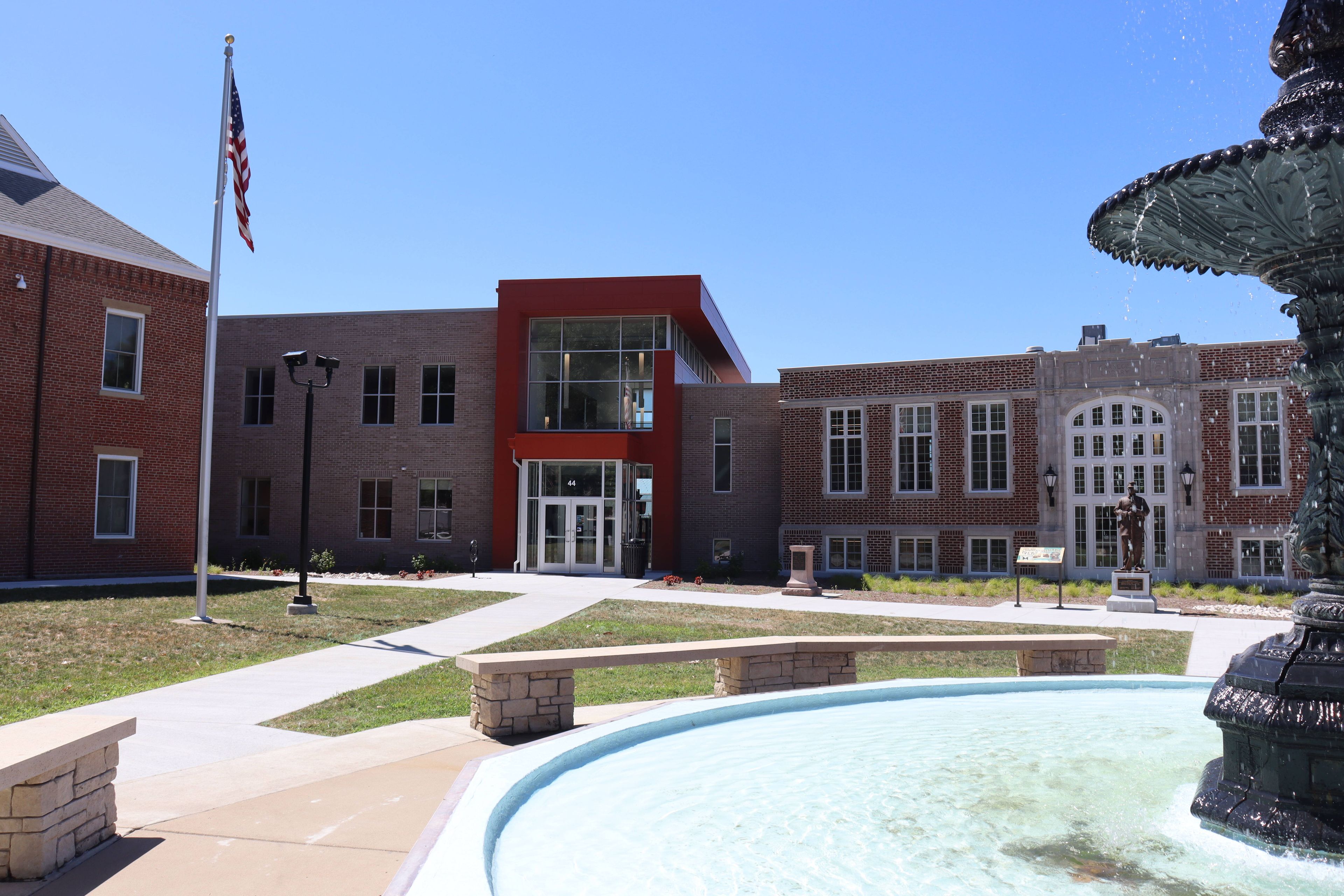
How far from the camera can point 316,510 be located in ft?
103

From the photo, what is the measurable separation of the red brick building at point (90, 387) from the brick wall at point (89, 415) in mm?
26

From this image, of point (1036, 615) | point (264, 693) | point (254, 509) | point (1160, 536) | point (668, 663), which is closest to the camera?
point (668, 663)

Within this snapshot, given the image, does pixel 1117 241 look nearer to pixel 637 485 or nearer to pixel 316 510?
pixel 637 485

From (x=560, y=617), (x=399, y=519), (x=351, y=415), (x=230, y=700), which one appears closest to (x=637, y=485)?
(x=399, y=519)

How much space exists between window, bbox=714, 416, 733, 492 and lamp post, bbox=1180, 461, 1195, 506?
13.4 m

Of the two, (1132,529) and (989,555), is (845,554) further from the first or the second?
(1132,529)

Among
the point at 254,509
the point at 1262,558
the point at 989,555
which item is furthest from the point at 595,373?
the point at 1262,558

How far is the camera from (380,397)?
1242 inches

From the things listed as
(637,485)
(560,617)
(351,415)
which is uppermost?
(351,415)

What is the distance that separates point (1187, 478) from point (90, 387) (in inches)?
1117

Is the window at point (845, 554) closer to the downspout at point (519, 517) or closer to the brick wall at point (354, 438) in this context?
the downspout at point (519, 517)

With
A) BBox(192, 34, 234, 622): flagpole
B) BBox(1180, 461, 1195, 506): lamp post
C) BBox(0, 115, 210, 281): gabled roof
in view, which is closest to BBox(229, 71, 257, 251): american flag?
BBox(192, 34, 234, 622): flagpole

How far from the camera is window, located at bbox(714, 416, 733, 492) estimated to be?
103 ft

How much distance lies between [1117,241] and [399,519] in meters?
28.2
